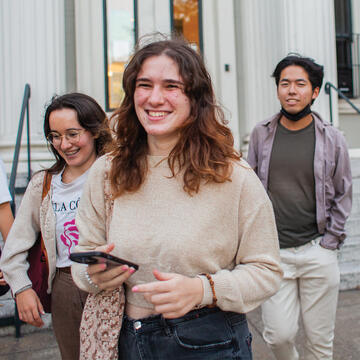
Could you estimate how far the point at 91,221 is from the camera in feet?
4.70

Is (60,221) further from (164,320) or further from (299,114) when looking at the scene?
(299,114)

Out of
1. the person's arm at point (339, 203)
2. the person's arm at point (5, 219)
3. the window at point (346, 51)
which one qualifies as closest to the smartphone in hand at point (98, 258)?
the person's arm at point (5, 219)

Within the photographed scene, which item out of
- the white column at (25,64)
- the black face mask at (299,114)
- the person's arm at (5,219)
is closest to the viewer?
the person's arm at (5,219)

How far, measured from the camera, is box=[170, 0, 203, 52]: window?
19.6ft

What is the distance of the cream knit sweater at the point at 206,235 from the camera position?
128 cm

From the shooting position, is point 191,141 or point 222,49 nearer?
point 191,141

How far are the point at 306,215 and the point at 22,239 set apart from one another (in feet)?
5.47

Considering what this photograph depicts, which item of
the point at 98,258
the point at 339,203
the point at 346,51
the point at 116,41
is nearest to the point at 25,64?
the point at 116,41

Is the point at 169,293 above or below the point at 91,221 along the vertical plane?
below

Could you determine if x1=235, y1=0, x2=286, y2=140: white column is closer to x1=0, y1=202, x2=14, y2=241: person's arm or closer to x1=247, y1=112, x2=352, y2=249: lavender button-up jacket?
x1=247, y1=112, x2=352, y2=249: lavender button-up jacket

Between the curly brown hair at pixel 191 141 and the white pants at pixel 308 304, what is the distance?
1.31 metres

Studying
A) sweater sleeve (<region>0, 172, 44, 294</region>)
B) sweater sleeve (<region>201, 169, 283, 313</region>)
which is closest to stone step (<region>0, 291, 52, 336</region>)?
sweater sleeve (<region>0, 172, 44, 294</region>)

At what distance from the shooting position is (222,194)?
1.33 m

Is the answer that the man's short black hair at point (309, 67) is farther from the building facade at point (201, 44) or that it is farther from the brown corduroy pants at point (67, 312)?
the building facade at point (201, 44)
